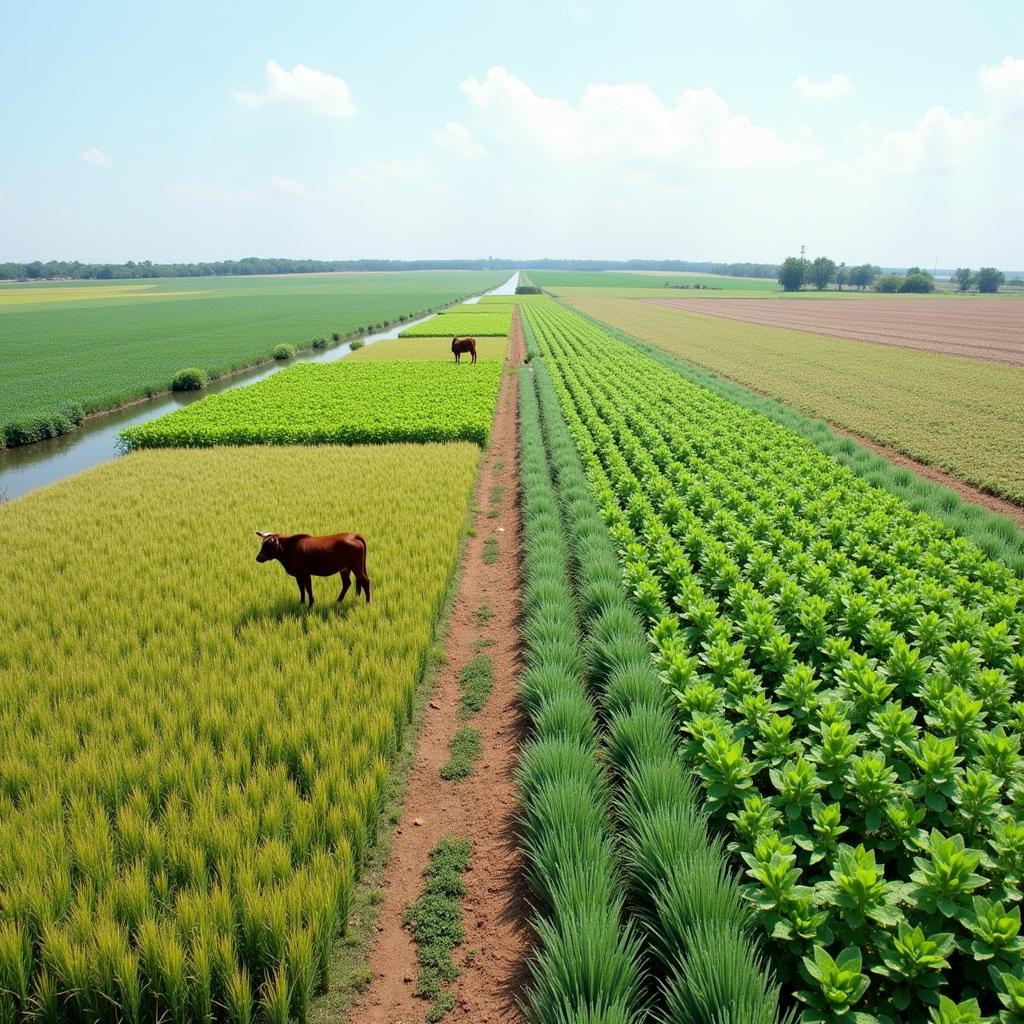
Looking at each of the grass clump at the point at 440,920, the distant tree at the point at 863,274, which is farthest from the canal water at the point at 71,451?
the distant tree at the point at 863,274

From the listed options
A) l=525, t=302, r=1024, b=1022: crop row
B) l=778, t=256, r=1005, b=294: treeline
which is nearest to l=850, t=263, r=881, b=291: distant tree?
l=778, t=256, r=1005, b=294: treeline

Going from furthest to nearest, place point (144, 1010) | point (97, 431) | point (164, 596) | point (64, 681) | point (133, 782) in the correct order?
point (97, 431) < point (164, 596) < point (64, 681) < point (133, 782) < point (144, 1010)

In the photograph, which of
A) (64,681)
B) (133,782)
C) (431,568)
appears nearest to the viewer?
(133,782)

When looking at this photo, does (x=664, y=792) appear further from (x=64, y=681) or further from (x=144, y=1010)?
(x=64, y=681)

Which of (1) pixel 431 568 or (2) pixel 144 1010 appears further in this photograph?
(1) pixel 431 568

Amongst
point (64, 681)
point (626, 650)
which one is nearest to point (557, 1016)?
point (626, 650)

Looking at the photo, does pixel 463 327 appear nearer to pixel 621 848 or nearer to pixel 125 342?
pixel 125 342

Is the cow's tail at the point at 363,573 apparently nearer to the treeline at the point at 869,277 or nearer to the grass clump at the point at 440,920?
the grass clump at the point at 440,920
